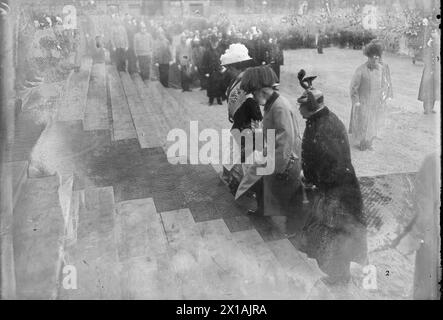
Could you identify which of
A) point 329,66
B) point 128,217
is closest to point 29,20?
point 128,217

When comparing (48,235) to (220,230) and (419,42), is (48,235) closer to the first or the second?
(220,230)

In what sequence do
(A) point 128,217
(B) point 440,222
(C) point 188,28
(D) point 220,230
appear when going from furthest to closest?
(C) point 188,28 → (A) point 128,217 → (D) point 220,230 → (B) point 440,222

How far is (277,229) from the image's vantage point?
3932 millimetres

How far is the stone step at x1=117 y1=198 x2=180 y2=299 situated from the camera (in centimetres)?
302

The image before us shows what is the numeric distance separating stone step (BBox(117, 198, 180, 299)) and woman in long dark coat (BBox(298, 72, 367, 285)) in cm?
120

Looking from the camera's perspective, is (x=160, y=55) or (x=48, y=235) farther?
(x=160, y=55)

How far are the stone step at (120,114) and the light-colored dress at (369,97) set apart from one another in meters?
3.68

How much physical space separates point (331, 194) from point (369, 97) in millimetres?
3728

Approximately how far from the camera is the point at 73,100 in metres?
7.02

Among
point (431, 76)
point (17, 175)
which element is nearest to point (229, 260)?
point (17, 175)

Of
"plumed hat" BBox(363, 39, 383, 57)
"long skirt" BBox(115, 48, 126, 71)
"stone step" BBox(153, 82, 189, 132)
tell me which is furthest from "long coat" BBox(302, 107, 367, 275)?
"long skirt" BBox(115, 48, 126, 71)

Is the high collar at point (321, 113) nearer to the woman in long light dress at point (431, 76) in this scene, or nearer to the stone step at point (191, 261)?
the stone step at point (191, 261)
